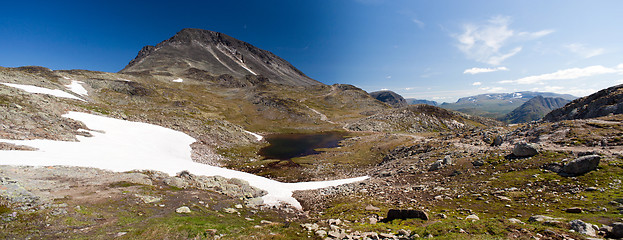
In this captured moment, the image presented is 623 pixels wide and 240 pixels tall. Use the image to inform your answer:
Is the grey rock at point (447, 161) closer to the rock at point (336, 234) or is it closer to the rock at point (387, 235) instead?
the rock at point (387, 235)

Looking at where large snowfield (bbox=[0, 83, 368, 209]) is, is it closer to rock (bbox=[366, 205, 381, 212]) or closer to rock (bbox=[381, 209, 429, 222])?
rock (bbox=[366, 205, 381, 212])

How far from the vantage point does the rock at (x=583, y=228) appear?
30.0ft

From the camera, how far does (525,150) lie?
884 inches

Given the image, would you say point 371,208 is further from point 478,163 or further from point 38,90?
point 38,90

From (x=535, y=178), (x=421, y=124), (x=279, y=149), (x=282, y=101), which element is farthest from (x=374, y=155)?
(x=282, y=101)

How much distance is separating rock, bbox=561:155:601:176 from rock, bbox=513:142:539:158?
5269 mm

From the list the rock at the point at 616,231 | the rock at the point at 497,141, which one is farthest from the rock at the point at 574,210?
the rock at the point at 497,141

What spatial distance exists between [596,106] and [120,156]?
71874 millimetres

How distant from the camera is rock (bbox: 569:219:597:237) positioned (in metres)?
9.15

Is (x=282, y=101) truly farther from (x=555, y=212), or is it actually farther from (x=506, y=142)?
(x=555, y=212)

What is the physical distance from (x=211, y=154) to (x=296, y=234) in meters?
43.1

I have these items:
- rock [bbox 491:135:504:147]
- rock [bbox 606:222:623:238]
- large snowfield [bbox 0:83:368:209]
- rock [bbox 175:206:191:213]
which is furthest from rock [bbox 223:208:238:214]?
rock [bbox 491:135:504:147]

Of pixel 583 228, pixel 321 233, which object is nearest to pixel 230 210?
pixel 321 233

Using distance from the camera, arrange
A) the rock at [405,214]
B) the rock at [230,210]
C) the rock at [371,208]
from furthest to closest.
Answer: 1. the rock at [230,210]
2. the rock at [371,208]
3. the rock at [405,214]
